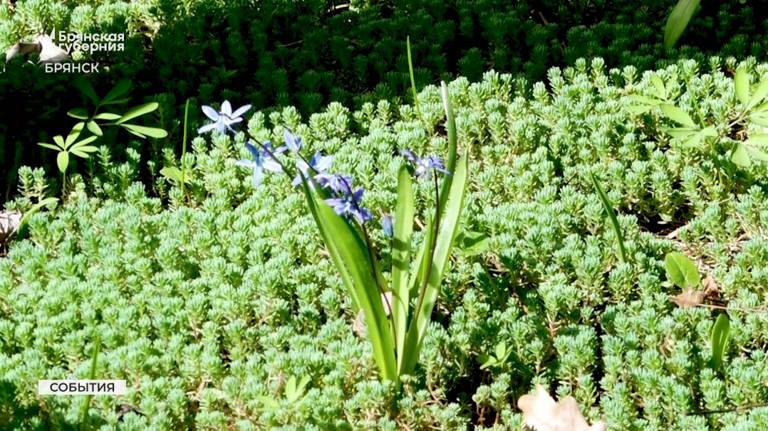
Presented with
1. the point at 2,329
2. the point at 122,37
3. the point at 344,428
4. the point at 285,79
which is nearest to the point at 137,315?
the point at 2,329

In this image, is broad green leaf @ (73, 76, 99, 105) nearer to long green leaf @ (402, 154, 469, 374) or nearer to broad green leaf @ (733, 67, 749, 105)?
long green leaf @ (402, 154, 469, 374)

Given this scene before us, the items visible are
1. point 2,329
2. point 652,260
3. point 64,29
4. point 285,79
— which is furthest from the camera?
point 64,29

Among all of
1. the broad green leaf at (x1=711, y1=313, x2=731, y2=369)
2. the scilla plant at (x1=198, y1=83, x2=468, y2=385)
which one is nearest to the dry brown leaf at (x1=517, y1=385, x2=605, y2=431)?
the scilla plant at (x1=198, y1=83, x2=468, y2=385)

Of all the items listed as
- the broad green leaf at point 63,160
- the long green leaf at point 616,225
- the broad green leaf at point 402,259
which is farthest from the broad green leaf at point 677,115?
the broad green leaf at point 63,160

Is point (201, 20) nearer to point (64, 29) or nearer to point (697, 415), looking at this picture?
point (64, 29)

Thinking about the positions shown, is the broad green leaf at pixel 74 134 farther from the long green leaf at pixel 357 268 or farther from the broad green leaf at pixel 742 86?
the broad green leaf at pixel 742 86
